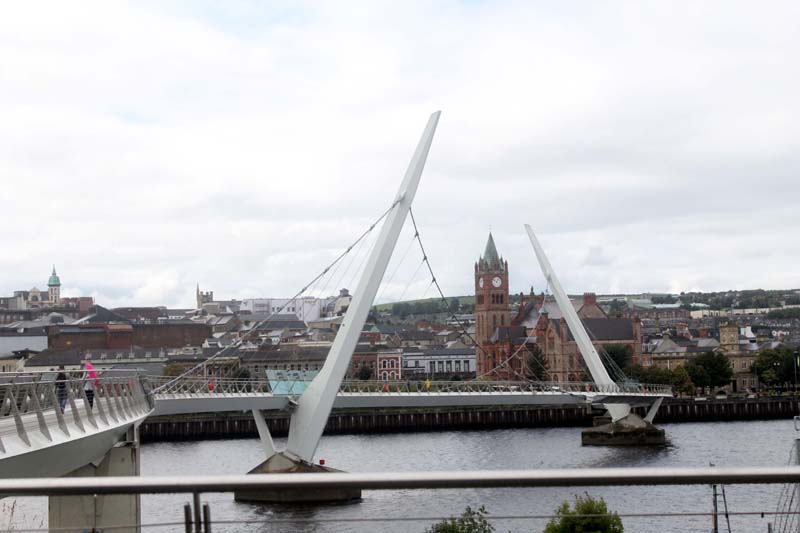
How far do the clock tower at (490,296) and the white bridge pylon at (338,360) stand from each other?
70.2 meters

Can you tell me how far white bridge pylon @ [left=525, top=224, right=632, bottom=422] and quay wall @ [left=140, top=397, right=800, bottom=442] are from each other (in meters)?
12.3

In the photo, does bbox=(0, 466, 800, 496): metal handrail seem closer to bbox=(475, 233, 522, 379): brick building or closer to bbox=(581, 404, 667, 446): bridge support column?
bbox=(581, 404, 667, 446): bridge support column

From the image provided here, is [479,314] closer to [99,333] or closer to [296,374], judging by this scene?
[99,333]

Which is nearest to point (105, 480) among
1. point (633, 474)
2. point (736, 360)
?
point (633, 474)

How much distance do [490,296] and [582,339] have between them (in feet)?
171

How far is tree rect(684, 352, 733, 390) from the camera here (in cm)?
8081

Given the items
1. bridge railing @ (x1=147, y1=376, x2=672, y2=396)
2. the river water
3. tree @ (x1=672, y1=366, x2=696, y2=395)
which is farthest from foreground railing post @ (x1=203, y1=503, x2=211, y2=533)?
tree @ (x1=672, y1=366, x2=696, y2=395)

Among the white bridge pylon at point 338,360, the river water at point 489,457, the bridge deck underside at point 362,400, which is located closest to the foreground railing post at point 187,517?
the river water at point 489,457

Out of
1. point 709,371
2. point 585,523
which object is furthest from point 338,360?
point 709,371

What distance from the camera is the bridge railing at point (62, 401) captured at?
9.99 meters

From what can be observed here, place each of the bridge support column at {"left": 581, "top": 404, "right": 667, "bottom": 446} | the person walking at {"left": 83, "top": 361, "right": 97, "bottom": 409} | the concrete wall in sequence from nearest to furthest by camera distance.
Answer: the person walking at {"left": 83, "top": 361, "right": 97, "bottom": 409}
the bridge support column at {"left": 581, "top": 404, "right": 667, "bottom": 446}
the concrete wall

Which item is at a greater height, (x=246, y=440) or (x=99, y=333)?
(x=99, y=333)

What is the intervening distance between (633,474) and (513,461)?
39784mm

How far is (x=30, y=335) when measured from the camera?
98938 mm
